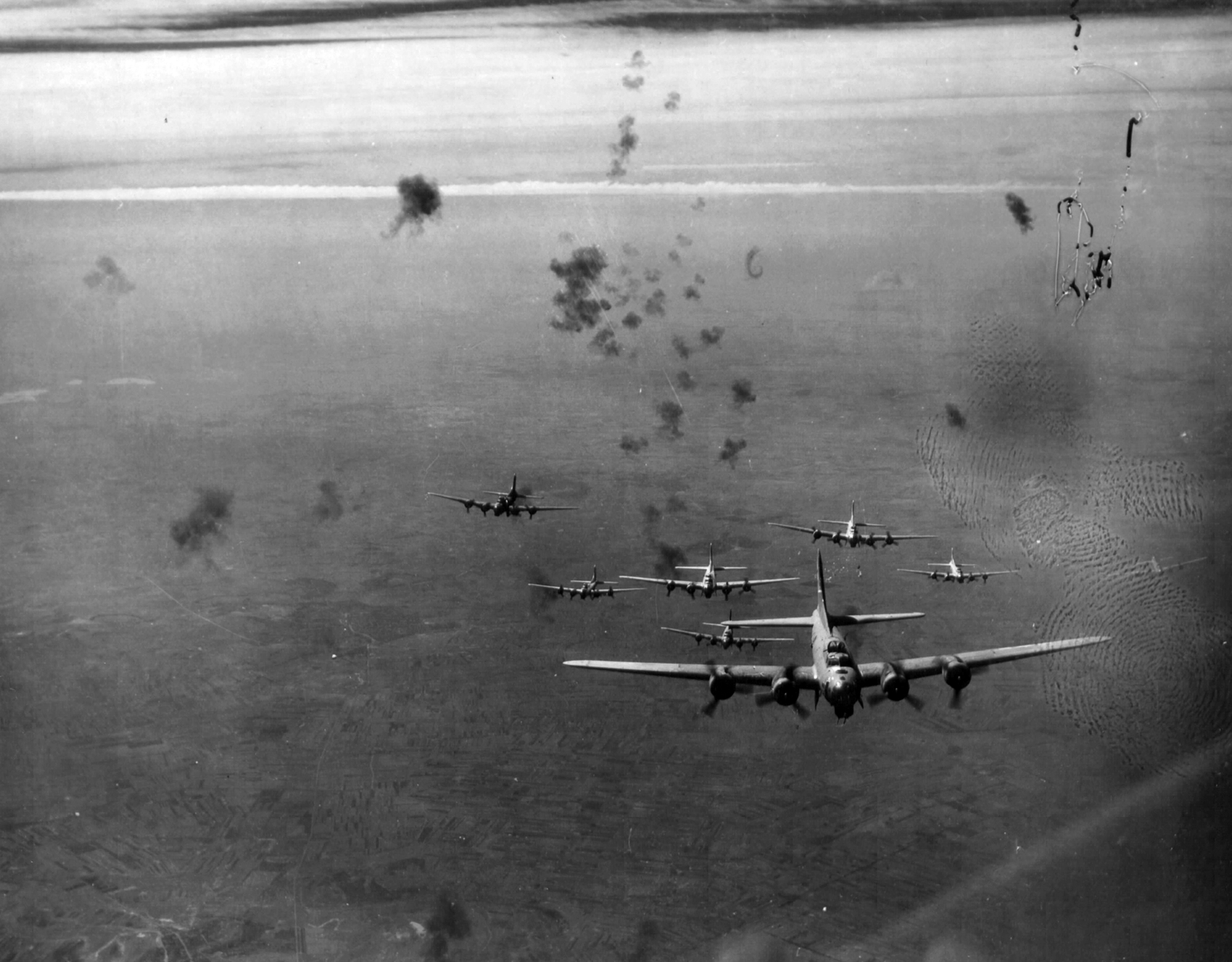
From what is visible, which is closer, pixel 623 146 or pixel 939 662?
pixel 939 662

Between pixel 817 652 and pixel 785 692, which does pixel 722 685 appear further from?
pixel 817 652

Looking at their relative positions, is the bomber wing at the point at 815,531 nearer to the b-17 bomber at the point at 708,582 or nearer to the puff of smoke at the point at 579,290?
the b-17 bomber at the point at 708,582

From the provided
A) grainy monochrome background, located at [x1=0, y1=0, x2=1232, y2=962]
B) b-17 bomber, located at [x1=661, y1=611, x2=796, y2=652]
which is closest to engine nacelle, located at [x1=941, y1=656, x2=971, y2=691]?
grainy monochrome background, located at [x1=0, y1=0, x2=1232, y2=962]

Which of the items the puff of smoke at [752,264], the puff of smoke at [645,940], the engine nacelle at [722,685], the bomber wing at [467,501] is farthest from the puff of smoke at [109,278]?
the puff of smoke at [645,940]

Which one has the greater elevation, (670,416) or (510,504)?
(670,416)

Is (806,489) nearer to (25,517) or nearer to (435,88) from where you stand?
(435,88)

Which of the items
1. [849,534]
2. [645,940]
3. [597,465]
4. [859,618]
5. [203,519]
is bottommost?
[645,940]

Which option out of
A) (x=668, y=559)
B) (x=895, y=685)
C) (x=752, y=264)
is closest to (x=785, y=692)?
(x=895, y=685)
